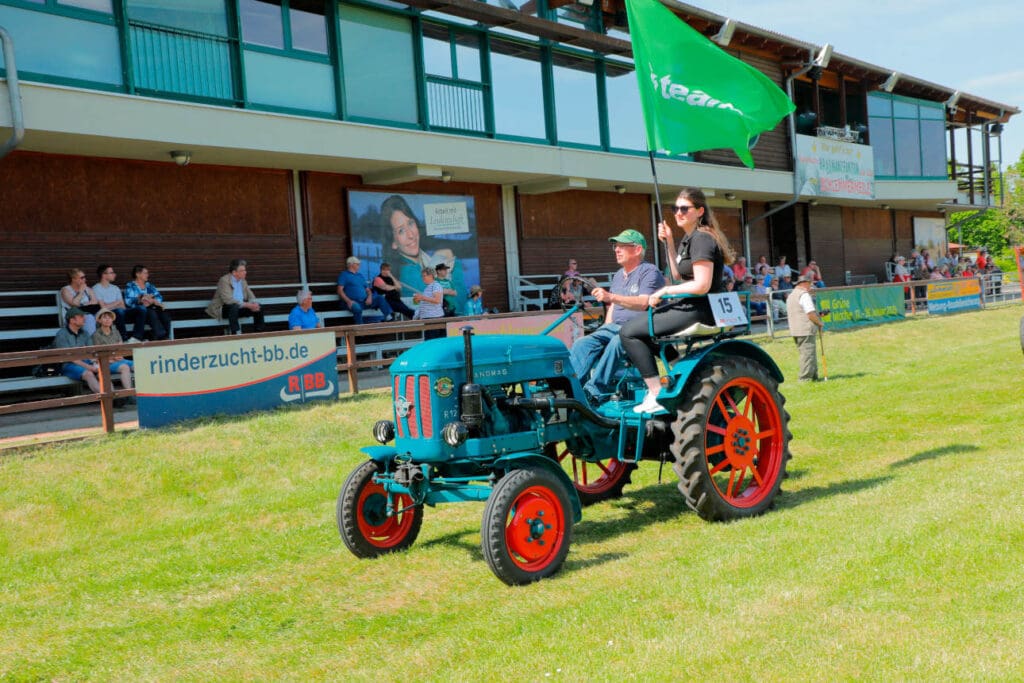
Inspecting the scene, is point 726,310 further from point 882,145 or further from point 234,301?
point 882,145

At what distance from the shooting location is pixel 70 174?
540 inches

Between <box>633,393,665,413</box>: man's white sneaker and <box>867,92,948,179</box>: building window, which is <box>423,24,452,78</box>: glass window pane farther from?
<box>867,92,948,179</box>: building window

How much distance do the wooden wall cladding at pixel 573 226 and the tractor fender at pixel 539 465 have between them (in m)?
15.1

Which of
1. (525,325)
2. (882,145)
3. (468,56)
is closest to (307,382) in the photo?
(525,325)

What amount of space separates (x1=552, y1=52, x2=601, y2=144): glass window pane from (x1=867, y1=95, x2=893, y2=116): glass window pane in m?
14.3

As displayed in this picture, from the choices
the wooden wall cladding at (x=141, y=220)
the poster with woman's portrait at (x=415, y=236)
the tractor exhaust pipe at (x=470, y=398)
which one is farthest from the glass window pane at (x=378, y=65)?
the tractor exhaust pipe at (x=470, y=398)

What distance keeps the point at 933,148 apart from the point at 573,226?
60.5 feet

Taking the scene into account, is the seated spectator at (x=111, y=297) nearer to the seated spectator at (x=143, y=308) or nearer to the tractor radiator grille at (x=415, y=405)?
the seated spectator at (x=143, y=308)

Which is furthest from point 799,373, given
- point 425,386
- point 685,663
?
point 685,663

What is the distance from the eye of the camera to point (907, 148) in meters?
32.5

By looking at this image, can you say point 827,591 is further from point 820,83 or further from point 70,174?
point 820,83

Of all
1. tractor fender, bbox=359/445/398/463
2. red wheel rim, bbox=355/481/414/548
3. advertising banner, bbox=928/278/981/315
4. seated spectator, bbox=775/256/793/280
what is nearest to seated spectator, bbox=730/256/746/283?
seated spectator, bbox=775/256/793/280

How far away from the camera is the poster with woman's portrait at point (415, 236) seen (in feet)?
57.4

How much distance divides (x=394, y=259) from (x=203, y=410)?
7.94 meters
